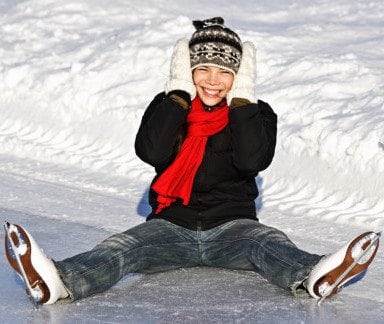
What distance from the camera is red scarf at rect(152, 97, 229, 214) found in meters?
4.71

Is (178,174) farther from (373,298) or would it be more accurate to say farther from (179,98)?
(373,298)

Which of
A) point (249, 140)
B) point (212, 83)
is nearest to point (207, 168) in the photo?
point (249, 140)

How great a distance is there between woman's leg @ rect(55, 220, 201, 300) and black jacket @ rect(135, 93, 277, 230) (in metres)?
0.11

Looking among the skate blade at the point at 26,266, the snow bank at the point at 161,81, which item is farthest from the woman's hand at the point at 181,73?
the snow bank at the point at 161,81

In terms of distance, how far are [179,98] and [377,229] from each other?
1.74 m

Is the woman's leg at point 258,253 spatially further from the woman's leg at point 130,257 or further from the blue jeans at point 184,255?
the woman's leg at point 130,257

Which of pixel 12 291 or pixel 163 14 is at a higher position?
pixel 163 14

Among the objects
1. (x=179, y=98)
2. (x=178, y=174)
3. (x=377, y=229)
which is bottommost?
(x=377, y=229)

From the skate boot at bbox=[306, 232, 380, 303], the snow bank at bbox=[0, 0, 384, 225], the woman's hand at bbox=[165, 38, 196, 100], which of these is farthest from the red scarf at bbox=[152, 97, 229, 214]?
the snow bank at bbox=[0, 0, 384, 225]

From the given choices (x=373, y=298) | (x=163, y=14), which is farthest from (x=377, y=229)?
(x=163, y=14)

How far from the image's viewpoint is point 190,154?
473cm

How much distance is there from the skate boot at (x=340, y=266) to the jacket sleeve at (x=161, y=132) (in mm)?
902

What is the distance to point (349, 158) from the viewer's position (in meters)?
6.57

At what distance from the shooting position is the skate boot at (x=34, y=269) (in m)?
4.06
